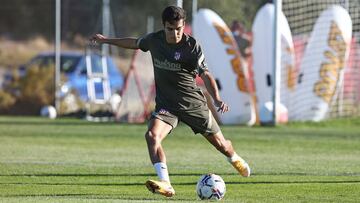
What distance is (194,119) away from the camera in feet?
36.2

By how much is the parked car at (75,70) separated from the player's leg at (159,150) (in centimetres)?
1784

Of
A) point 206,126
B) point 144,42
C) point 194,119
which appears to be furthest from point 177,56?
point 206,126

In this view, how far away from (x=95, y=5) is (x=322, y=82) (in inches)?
923

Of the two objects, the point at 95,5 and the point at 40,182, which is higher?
the point at 95,5

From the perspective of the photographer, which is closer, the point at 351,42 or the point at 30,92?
the point at 351,42

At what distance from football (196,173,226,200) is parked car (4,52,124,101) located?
725 inches

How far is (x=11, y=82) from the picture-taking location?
1169 inches

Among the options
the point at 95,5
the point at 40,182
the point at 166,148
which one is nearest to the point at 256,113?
the point at 166,148

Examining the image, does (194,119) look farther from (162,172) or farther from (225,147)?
(162,172)

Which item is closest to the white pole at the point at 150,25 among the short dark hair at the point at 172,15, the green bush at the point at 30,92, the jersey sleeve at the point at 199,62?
the green bush at the point at 30,92

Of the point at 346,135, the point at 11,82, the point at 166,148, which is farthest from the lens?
the point at 11,82

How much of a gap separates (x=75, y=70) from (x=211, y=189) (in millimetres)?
21688

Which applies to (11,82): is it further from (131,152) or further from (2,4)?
(2,4)

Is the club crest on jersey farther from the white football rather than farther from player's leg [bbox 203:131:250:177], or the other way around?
the white football
